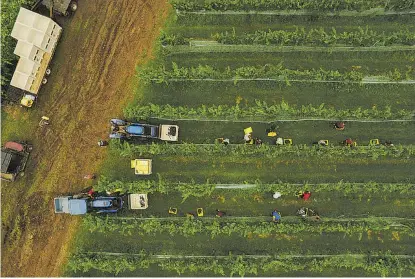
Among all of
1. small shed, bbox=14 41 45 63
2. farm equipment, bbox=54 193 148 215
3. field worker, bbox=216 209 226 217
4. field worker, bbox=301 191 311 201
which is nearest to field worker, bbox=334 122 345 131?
field worker, bbox=301 191 311 201

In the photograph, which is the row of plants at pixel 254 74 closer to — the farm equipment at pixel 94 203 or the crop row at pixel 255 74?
the crop row at pixel 255 74

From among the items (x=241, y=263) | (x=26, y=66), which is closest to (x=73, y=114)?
(x=26, y=66)

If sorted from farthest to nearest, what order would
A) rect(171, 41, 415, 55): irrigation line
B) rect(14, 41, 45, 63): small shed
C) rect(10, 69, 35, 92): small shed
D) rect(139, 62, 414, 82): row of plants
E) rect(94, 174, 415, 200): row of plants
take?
1. rect(171, 41, 415, 55): irrigation line
2. rect(139, 62, 414, 82): row of plants
3. rect(94, 174, 415, 200): row of plants
4. rect(10, 69, 35, 92): small shed
5. rect(14, 41, 45, 63): small shed

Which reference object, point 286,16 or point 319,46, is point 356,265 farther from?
A: point 286,16

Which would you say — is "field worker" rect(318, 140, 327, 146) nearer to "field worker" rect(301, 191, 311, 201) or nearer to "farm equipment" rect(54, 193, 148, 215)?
"field worker" rect(301, 191, 311, 201)

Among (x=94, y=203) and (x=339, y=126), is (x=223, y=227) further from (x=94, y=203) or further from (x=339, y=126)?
(x=339, y=126)

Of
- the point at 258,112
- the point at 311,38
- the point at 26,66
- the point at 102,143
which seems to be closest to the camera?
the point at 26,66
